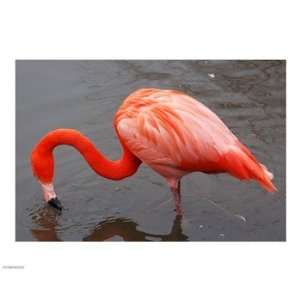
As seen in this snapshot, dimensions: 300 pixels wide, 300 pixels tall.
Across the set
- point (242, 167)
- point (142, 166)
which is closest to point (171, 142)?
point (242, 167)

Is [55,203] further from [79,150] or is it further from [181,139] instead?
[181,139]

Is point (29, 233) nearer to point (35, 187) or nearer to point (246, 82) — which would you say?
point (35, 187)

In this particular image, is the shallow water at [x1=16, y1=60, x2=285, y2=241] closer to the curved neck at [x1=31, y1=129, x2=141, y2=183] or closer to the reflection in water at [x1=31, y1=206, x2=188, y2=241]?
the reflection in water at [x1=31, y1=206, x2=188, y2=241]

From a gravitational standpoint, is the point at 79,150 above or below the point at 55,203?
above

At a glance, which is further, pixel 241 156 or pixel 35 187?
pixel 35 187

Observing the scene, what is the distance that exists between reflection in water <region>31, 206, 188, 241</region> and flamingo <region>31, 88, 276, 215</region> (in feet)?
1.27

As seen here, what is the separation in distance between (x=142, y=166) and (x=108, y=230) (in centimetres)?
98

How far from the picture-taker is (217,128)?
5008mm

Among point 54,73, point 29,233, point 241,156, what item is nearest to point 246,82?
point 54,73

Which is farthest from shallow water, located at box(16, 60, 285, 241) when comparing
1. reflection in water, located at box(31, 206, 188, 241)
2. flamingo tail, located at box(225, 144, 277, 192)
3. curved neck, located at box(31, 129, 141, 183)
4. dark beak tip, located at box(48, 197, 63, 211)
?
flamingo tail, located at box(225, 144, 277, 192)

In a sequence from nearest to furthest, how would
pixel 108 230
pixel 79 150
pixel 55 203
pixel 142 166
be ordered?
pixel 79 150 → pixel 55 203 → pixel 108 230 → pixel 142 166

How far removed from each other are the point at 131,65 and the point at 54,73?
1050 mm

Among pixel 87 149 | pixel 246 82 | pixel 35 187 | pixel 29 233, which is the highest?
pixel 246 82

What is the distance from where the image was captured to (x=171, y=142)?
4.95 meters
